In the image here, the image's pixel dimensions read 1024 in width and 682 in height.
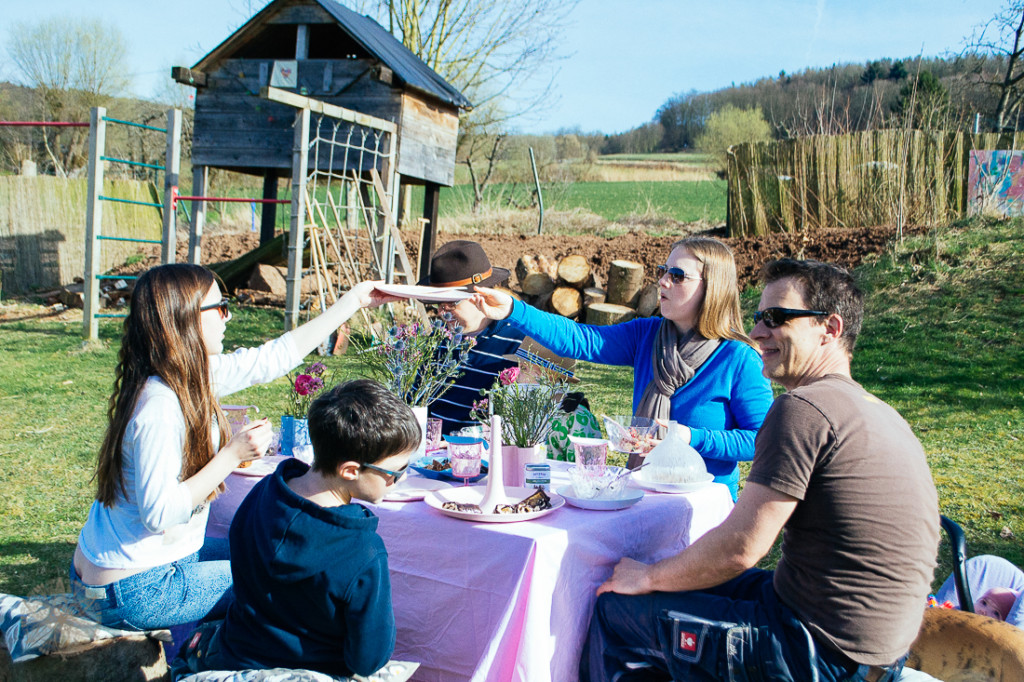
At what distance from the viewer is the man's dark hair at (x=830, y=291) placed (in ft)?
7.36

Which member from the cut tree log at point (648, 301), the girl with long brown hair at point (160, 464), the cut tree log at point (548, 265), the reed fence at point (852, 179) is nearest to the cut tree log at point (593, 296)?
the cut tree log at point (648, 301)

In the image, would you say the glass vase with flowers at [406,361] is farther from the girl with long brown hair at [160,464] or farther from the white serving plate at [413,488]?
the girl with long brown hair at [160,464]

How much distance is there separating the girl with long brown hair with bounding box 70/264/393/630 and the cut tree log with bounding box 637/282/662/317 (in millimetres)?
9182

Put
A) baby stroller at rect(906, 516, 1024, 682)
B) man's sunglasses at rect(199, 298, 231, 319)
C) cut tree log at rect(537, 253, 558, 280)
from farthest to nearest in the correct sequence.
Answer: cut tree log at rect(537, 253, 558, 280), man's sunglasses at rect(199, 298, 231, 319), baby stroller at rect(906, 516, 1024, 682)

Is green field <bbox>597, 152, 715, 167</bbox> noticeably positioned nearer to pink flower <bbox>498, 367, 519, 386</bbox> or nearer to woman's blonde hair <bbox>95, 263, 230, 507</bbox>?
pink flower <bbox>498, 367, 519, 386</bbox>

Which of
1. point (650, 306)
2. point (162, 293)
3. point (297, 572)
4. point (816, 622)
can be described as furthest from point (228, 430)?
point (650, 306)

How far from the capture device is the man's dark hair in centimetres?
224

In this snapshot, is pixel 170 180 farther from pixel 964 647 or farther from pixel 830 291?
pixel 964 647

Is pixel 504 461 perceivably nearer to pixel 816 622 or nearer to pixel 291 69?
pixel 816 622

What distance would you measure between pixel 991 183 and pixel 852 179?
1897mm

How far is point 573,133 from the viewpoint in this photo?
1786 inches

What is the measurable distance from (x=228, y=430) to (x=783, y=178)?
39.3 ft

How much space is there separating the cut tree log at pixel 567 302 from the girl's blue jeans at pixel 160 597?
930 centimetres

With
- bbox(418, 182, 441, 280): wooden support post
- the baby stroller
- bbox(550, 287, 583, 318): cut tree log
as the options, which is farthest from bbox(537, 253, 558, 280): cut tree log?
the baby stroller
